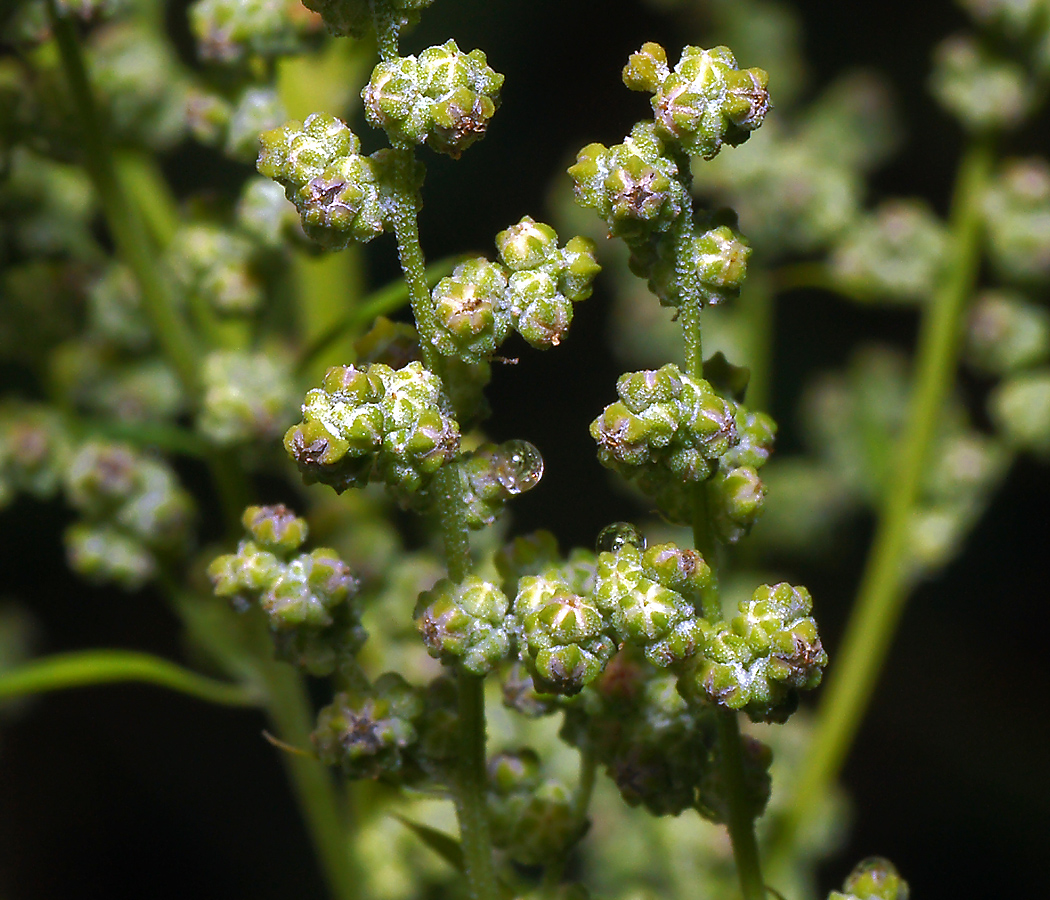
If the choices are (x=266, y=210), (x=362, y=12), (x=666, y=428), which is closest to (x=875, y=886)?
(x=666, y=428)

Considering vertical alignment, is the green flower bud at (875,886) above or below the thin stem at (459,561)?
below

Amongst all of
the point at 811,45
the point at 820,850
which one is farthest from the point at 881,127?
the point at 820,850

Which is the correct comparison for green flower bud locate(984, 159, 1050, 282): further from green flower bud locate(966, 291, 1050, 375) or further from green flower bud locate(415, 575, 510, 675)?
green flower bud locate(415, 575, 510, 675)

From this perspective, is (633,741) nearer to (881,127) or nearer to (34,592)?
(881,127)

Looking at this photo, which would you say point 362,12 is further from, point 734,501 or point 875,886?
point 875,886

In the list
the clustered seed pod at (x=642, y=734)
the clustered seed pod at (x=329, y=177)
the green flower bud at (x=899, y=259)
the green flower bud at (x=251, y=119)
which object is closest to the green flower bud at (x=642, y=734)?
the clustered seed pod at (x=642, y=734)

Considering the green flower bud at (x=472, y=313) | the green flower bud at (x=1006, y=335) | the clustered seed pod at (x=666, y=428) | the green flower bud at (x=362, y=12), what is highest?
the green flower bud at (x=362, y=12)

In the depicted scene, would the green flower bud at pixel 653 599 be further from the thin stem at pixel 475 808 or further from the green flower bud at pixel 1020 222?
the green flower bud at pixel 1020 222

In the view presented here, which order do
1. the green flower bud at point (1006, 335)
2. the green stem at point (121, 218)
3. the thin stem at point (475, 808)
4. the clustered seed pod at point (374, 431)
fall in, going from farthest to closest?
1. the green flower bud at point (1006, 335)
2. the green stem at point (121, 218)
3. the thin stem at point (475, 808)
4. the clustered seed pod at point (374, 431)
